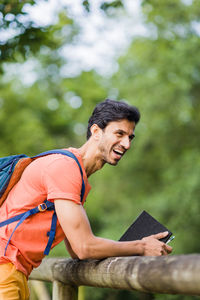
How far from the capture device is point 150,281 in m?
1.44

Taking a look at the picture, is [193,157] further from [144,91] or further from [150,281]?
[150,281]

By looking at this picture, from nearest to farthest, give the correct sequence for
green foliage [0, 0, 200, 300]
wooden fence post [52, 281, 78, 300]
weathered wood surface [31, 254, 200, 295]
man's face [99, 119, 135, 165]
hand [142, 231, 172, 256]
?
1. weathered wood surface [31, 254, 200, 295]
2. hand [142, 231, 172, 256]
3. man's face [99, 119, 135, 165]
4. wooden fence post [52, 281, 78, 300]
5. green foliage [0, 0, 200, 300]

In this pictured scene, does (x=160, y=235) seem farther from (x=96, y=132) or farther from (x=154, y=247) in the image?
(x=96, y=132)

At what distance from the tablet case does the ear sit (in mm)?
487

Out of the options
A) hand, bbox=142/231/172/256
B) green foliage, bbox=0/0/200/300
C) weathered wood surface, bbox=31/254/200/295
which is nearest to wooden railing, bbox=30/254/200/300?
weathered wood surface, bbox=31/254/200/295

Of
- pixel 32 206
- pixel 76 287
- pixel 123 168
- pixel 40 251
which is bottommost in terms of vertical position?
pixel 76 287

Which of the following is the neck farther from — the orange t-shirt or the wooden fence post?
the wooden fence post

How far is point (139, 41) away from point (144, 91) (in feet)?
9.29

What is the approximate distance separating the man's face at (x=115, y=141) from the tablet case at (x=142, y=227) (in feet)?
1.12

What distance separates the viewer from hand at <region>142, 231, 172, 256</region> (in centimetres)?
198

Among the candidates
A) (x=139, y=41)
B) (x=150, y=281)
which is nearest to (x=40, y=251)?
(x=150, y=281)

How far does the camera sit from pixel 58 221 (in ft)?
6.61

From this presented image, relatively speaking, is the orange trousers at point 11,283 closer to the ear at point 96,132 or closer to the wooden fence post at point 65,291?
the wooden fence post at point 65,291

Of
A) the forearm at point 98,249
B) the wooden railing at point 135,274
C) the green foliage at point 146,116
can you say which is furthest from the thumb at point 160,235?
the green foliage at point 146,116
